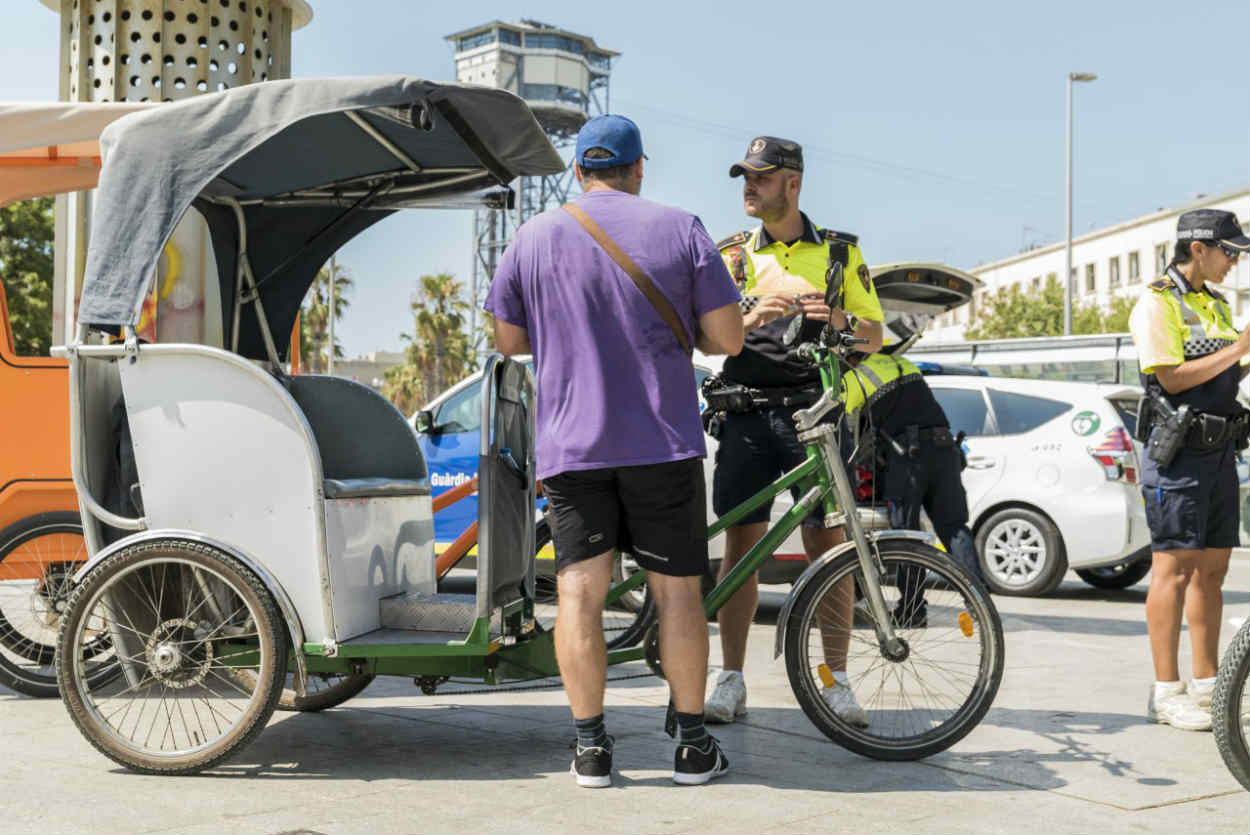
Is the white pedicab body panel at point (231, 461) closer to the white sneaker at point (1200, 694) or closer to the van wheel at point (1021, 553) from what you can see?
the white sneaker at point (1200, 694)

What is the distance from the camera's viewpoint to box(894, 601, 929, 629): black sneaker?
5195 mm

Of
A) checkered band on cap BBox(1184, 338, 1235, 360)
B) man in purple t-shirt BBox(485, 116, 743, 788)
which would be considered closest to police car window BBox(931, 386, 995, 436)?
checkered band on cap BBox(1184, 338, 1235, 360)

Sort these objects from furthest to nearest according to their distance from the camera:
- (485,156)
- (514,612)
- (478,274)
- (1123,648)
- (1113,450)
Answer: (478,274) → (1113,450) → (1123,648) → (485,156) → (514,612)

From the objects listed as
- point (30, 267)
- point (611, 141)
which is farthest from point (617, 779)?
point (30, 267)

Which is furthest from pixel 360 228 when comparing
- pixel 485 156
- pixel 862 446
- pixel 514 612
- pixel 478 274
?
pixel 478 274

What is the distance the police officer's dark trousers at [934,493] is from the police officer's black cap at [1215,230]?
113 inches

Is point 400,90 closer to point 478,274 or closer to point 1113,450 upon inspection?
point 1113,450

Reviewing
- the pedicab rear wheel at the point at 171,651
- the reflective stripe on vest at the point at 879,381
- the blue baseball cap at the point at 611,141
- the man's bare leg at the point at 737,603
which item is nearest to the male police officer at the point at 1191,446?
the man's bare leg at the point at 737,603

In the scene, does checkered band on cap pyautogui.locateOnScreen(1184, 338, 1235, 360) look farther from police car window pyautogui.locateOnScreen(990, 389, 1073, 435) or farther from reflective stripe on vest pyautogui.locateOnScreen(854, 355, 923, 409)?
police car window pyautogui.locateOnScreen(990, 389, 1073, 435)

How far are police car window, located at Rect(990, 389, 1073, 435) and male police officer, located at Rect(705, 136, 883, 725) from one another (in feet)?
19.9

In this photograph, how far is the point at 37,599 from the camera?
644 cm

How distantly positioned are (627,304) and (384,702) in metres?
2.50

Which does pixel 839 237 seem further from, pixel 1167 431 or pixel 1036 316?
pixel 1036 316

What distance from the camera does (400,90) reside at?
4855 mm
